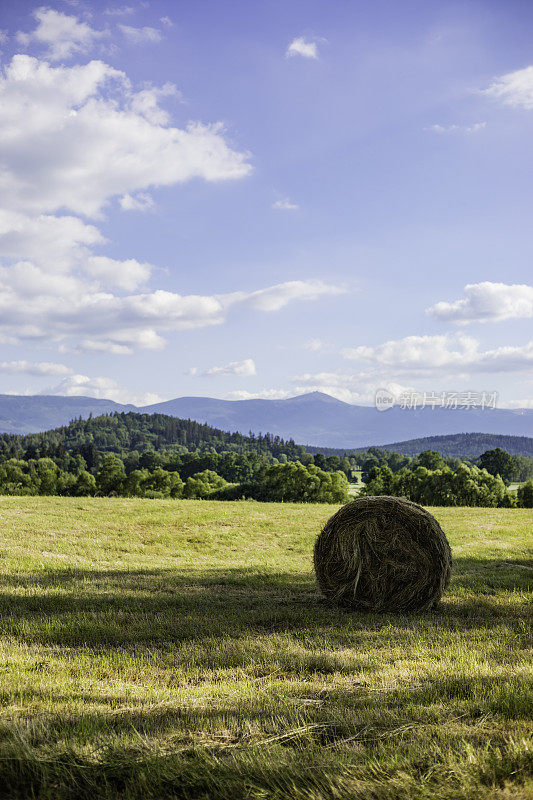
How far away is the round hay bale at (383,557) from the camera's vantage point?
34.1 feet

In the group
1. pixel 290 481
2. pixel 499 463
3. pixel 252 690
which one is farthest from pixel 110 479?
pixel 252 690

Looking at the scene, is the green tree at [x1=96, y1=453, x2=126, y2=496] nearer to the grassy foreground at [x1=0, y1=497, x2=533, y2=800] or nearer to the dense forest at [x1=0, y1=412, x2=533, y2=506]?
the dense forest at [x1=0, y1=412, x2=533, y2=506]

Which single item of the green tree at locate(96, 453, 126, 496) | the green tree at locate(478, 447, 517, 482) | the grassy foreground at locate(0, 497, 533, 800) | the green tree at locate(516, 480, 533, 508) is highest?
the grassy foreground at locate(0, 497, 533, 800)

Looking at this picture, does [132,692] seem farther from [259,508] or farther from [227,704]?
[259,508]

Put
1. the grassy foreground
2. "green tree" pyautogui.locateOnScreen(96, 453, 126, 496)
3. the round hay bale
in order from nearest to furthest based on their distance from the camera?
1. the grassy foreground
2. the round hay bale
3. "green tree" pyautogui.locateOnScreen(96, 453, 126, 496)

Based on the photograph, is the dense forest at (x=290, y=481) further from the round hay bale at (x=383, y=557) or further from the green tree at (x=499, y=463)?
the round hay bale at (x=383, y=557)

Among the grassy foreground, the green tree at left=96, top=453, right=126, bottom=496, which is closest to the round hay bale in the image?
the grassy foreground

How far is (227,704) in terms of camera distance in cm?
495

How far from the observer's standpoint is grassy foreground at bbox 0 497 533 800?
362cm

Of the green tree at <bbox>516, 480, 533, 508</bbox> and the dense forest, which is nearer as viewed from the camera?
the green tree at <bbox>516, 480, 533, 508</bbox>

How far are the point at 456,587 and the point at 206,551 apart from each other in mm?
9080

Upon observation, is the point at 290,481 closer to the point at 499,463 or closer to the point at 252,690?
the point at 499,463

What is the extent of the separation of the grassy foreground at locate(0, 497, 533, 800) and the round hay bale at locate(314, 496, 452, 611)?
61 centimetres

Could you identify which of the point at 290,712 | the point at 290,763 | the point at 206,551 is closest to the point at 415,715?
the point at 290,712
